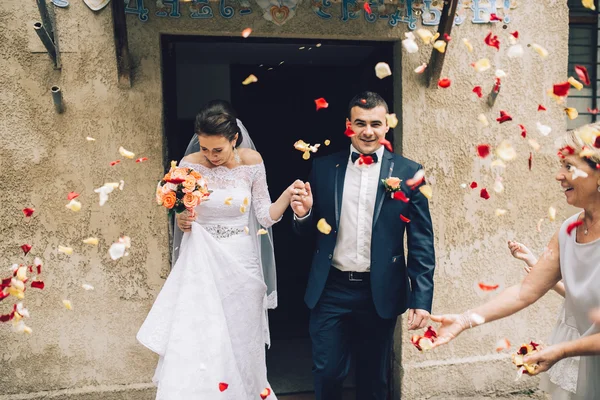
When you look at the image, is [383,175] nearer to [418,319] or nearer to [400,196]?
[400,196]

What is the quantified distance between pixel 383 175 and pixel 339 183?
0.28 meters

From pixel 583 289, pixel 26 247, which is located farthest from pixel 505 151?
pixel 26 247

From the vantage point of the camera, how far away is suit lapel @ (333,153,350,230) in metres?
3.46

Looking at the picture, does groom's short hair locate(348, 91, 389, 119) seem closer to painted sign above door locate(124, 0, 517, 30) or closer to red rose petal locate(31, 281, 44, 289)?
painted sign above door locate(124, 0, 517, 30)

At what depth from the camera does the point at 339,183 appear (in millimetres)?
3504

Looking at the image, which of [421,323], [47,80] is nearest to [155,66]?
[47,80]

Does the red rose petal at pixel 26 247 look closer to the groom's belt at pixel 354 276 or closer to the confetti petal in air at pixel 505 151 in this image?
the groom's belt at pixel 354 276

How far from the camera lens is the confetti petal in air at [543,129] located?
14.8 feet

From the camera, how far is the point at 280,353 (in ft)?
18.4

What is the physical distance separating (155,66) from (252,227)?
1.39 meters

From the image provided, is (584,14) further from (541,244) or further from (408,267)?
(408,267)

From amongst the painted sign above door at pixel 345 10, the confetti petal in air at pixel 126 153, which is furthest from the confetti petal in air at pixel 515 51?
the confetti petal in air at pixel 126 153

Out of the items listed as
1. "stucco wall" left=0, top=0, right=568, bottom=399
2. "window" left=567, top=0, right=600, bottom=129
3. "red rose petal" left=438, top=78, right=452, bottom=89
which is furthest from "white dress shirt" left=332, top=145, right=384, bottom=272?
"window" left=567, top=0, right=600, bottom=129

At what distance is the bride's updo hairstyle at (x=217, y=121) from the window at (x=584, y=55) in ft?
11.1
